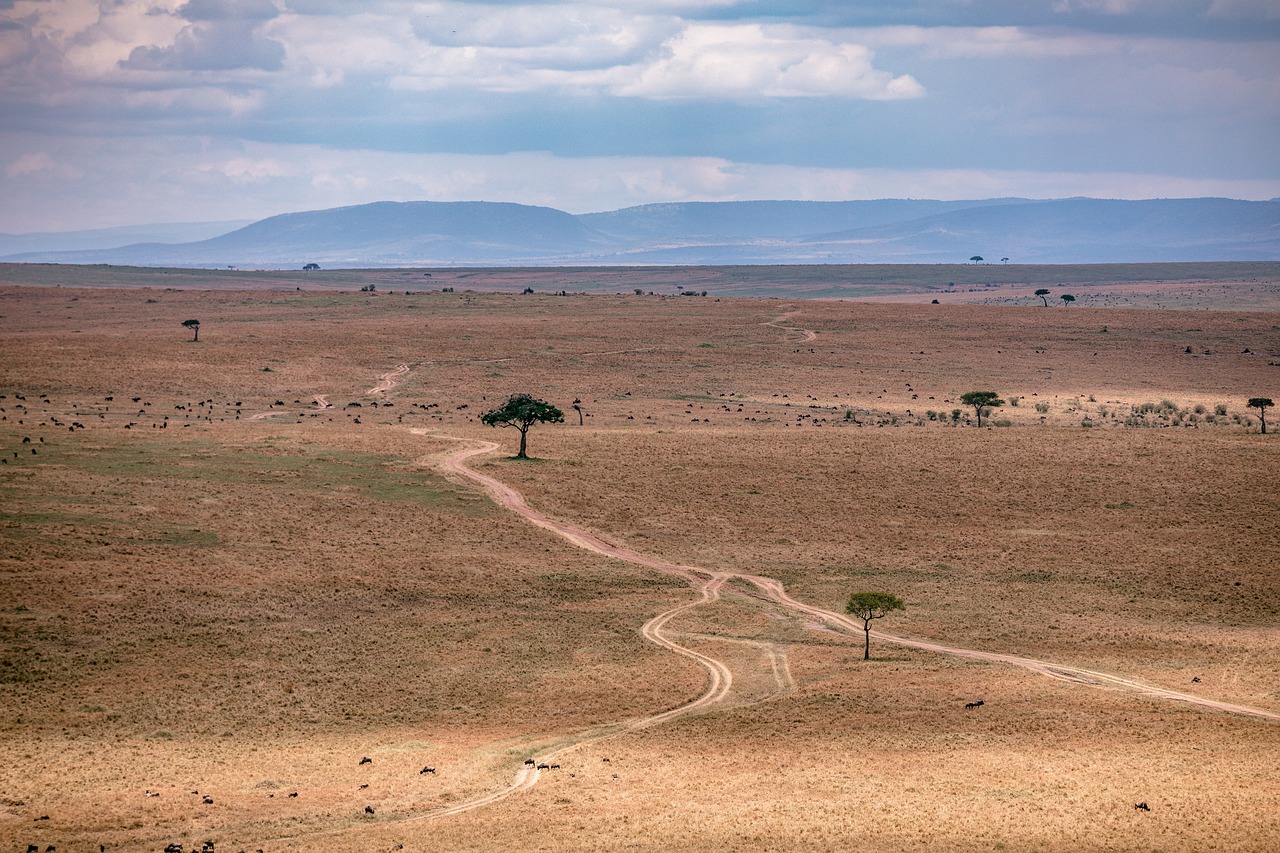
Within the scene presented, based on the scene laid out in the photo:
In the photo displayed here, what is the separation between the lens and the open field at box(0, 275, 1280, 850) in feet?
91.1

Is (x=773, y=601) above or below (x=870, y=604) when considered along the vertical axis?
below

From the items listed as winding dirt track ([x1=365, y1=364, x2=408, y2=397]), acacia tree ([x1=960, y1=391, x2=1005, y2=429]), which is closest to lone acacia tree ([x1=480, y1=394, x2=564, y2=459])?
winding dirt track ([x1=365, y1=364, x2=408, y2=397])

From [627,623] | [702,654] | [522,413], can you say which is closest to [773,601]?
[627,623]

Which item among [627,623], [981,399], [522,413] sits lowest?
[627,623]

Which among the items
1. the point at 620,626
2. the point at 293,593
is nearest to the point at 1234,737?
the point at 620,626

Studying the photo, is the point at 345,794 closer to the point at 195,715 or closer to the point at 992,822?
the point at 195,715

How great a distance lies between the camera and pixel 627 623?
152ft

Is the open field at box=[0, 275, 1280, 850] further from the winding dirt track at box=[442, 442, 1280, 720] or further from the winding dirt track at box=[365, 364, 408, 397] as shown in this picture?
the winding dirt track at box=[365, 364, 408, 397]

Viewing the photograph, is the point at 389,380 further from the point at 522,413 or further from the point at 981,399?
the point at 981,399

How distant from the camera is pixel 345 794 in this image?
29109mm

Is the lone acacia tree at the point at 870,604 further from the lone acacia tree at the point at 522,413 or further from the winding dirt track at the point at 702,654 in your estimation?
the lone acacia tree at the point at 522,413

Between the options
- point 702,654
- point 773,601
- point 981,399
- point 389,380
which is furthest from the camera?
point 389,380

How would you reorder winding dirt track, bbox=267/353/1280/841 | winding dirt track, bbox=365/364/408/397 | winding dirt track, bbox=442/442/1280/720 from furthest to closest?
1. winding dirt track, bbox=365/364/408/397
2. winding dirt track, bbox=442/442/1280/720
3. winding dirt track, bbox=267/353/1280/841

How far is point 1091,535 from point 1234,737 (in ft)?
89.1
